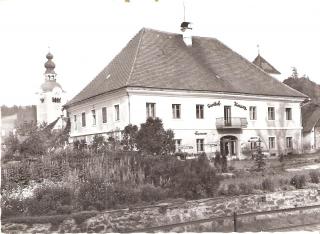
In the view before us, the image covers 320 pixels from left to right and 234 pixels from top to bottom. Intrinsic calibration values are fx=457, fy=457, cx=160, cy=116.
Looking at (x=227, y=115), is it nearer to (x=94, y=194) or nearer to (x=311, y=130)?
(x=311, y=130)

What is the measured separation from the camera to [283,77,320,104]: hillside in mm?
38688

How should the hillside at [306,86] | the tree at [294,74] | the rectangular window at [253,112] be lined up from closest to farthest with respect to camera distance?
the rectangular window at [253,112]
the tree at [294,74]
the hillside at [306,86]

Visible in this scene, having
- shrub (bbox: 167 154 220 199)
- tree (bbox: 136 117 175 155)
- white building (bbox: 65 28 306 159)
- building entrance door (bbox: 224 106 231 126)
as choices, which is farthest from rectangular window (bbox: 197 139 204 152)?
shrub (bbox: 167 154 220 199)

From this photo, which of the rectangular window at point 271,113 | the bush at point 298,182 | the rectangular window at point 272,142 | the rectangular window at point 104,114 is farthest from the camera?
the rectangular window at point 271,113

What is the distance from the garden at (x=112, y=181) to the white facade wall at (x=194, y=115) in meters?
9.64

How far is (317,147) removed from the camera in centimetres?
3350

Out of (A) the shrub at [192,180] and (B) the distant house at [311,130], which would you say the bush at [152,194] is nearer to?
(A) the shrub at [192,180]

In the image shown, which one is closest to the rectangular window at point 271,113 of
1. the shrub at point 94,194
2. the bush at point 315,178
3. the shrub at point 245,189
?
the bush at point 315,178

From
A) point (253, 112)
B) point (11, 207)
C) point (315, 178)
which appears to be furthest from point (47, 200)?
point (253, 112)

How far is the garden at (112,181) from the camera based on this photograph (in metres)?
11.2

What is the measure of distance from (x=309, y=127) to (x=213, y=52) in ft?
31.8

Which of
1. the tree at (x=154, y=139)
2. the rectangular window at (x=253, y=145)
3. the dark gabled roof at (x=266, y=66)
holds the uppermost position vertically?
the dark gabled roof at (x=266, y=66)

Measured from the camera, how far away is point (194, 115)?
91.7ft

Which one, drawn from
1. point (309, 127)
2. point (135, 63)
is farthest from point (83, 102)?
point (309, 127)
